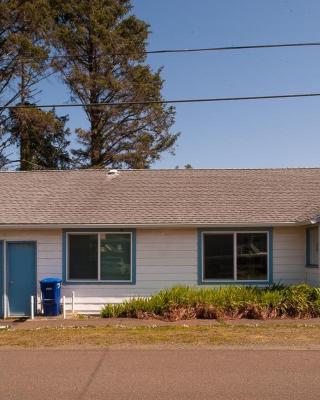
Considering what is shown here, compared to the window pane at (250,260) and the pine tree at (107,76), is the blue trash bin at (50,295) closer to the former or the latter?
the window pane at (250,260)

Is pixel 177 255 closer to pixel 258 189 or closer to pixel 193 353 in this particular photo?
pixel 258 189

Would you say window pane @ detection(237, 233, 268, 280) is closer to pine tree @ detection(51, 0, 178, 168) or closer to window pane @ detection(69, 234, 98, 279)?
window pane @ detection(69, 234, 98, 279)

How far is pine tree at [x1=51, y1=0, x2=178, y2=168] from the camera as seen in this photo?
34688 mm

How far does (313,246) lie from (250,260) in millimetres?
1750

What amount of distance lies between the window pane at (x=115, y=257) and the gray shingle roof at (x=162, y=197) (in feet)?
1.95

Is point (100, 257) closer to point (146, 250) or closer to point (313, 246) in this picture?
point (146, 250)

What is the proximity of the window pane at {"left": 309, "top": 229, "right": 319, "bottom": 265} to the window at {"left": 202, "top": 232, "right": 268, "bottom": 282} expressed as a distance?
1195mm

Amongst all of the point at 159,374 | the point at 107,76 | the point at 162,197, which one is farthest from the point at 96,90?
the point at 159,374

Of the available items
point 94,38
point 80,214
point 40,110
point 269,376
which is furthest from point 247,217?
point 94,38

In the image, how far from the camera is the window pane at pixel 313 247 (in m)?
16.3

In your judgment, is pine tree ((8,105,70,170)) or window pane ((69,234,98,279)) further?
pine tree ((8,105,70,170))

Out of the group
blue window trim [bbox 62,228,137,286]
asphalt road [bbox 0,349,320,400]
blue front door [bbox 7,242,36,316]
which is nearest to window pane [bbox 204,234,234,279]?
blue window trim [bbox 62,228,137,286]

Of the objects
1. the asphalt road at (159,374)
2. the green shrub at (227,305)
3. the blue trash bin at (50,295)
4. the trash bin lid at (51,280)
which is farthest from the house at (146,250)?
the asphalt road at (159,374)

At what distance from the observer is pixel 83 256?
17.1 metres
